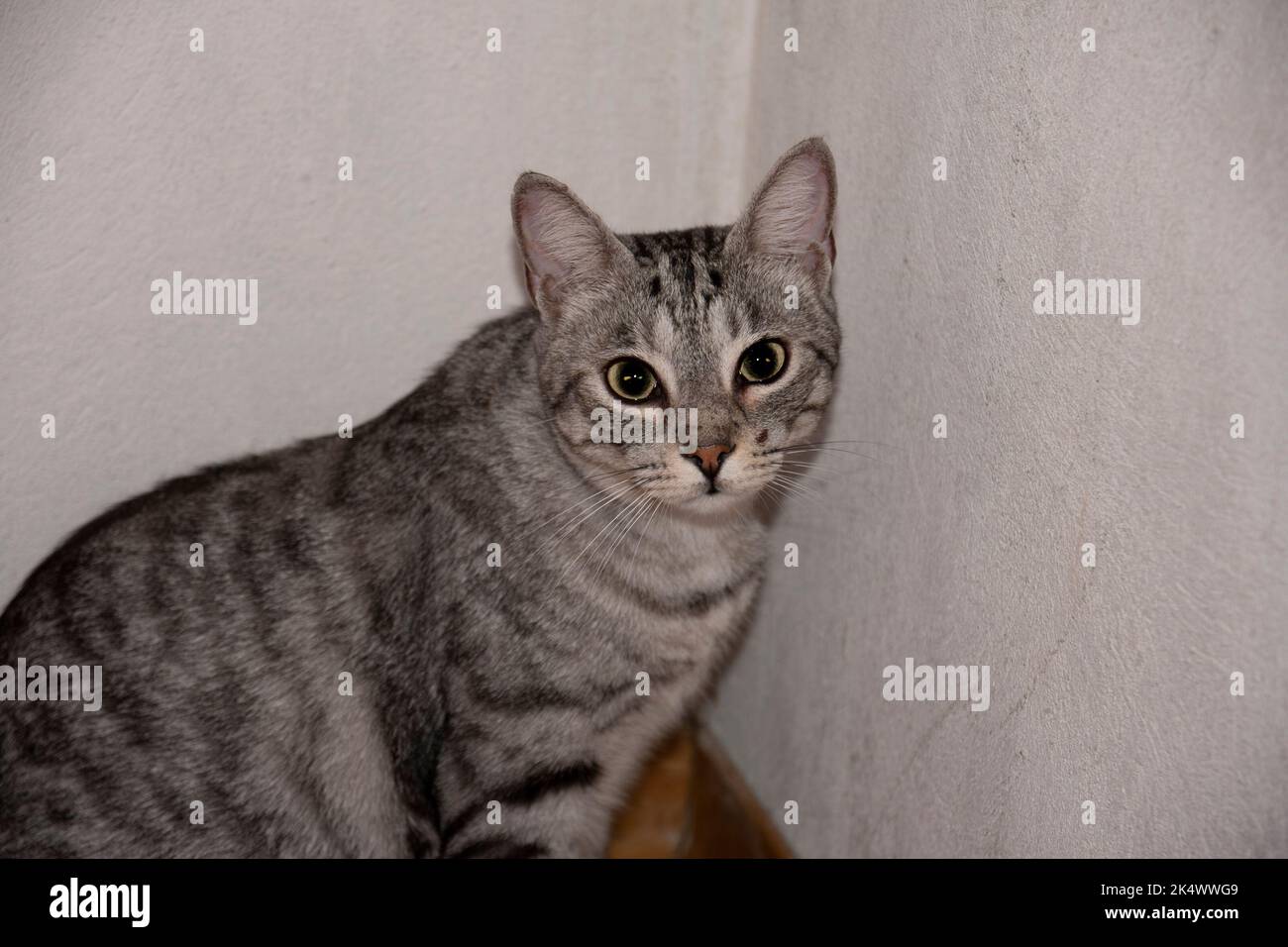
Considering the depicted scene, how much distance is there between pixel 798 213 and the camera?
90.7 inches

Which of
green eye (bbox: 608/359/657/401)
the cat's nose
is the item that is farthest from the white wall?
green eye (bbox: 608/359/657/401)

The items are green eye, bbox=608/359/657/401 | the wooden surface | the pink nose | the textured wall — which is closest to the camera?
the textured wall

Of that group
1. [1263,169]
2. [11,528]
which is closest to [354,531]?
[11,528]

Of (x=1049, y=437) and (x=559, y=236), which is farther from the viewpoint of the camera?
(x=559, y=236)

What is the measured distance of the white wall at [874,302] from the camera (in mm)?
1516

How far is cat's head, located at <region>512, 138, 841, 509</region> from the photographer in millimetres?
2182

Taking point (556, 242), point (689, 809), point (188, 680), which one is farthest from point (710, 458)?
point (689, 809)

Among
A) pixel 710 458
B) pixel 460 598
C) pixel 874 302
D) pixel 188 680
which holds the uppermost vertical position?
pixel 874 302

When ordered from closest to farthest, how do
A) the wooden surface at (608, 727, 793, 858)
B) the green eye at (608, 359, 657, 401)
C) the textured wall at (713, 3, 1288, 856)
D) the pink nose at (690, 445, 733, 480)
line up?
1. the textured wall at (713, 3, 1288, 856)
2. the pink nose at (690, 445, 733, 480)
3. the green eye at (608, 359, 657, 401)
4. the wooden surface at (608, 727, 793, 858)

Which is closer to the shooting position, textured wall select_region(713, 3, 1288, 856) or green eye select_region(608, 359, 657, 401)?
textured wall select_region(713, 3, 1288, 856)

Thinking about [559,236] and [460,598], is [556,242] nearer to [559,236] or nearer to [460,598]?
[559,236]

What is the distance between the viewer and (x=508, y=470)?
94.0 inches

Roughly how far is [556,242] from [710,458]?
56 cm

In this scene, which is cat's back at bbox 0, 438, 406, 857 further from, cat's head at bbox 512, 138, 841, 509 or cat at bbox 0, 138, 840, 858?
cat's head at bbox 512, 138, 841, 509
